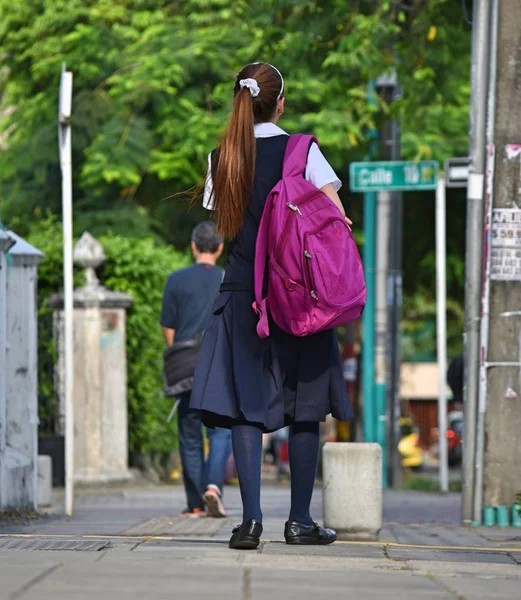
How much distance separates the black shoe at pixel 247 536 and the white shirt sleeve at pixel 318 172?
1.32 metres

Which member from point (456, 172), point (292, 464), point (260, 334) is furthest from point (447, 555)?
point (456, 172)

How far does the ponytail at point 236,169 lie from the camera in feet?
21.1

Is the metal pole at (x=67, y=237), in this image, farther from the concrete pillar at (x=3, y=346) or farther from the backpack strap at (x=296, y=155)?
the backpack strap at (x=296, y=155)

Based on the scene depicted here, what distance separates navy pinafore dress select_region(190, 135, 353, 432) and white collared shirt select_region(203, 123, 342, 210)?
0.19 feet

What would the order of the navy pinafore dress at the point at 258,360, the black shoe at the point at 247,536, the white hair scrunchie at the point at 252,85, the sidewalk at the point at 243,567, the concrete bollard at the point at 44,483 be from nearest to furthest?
the sidewalk at the point at 243,567 < the black shoe at the point at 247,536 < the navy pinafore dress at the point at 258,360 < the white hair scrunchie at the point at 252,85 < the concrete bollard at the point at 44,483

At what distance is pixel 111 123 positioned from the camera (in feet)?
67.9

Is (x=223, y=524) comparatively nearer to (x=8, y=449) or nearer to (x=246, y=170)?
(x=8, y=449)

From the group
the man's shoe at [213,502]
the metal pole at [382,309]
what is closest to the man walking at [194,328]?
the man's shoe at [213,502]

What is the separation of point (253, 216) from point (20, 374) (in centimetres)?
328

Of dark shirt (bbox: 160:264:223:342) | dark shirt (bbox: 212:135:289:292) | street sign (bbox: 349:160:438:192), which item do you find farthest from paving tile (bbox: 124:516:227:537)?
street sign (bbox: 349:160:438:192)

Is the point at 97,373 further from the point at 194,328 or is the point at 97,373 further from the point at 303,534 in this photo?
the point at 303,534

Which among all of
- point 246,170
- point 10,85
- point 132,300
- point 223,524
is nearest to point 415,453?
point 10,85

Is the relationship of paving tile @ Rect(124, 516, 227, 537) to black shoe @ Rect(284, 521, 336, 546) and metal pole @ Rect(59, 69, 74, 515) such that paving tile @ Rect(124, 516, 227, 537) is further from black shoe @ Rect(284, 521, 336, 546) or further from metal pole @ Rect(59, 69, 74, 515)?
black shoe @ Rect(284, 521, 336, 546)

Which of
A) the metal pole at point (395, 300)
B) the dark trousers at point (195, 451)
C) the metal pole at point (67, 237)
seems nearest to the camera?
the metal pole at point (67, 237)
